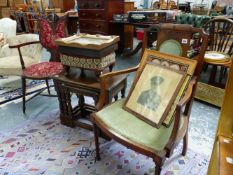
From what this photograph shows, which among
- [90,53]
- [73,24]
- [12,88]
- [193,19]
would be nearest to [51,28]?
[90,53]

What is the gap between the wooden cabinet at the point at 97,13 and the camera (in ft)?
11.3

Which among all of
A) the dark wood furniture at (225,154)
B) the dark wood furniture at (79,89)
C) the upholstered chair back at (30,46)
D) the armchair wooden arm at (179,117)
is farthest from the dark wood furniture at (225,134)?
the upholstered chair back at (30,46)

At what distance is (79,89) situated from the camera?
170 cm

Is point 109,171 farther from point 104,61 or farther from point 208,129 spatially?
point 208,129

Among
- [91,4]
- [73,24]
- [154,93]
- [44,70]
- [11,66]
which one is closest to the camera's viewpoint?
[154,93]

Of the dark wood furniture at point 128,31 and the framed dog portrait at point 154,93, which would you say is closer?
the framed dog portrait at point 154,93

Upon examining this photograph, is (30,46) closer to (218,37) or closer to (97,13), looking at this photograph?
(97,13)

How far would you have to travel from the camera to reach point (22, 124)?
204cm

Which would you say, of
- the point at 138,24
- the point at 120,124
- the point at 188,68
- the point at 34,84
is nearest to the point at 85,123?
the point at 120,124

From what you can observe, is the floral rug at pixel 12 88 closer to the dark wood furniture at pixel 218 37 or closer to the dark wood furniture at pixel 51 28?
the dark wood furniture at pixel 51 28

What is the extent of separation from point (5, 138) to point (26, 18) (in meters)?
5.46

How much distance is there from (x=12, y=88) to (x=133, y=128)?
2182mm

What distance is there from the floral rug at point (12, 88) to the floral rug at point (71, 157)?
754 mm

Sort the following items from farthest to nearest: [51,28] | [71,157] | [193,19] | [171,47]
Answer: [193,19] → [51,28] → [71,157] → [171,47]
